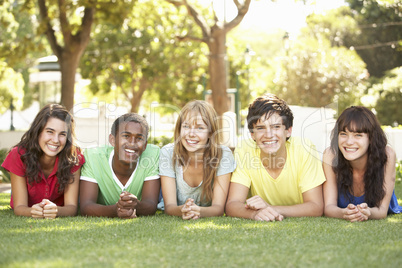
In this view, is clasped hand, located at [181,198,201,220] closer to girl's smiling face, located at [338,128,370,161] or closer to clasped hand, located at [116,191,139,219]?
clasped hand, located at [116,191,139,219]

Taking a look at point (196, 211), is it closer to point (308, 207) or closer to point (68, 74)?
point (308, 207)

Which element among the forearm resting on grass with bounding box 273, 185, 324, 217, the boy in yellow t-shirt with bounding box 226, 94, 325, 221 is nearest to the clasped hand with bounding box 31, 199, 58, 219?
the boy in yellow t-shirt with bounding box 226, 94, 325, 221

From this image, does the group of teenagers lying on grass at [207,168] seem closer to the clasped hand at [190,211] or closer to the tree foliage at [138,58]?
the clasped hand at [190,211]

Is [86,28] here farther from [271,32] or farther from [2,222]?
[271,32]

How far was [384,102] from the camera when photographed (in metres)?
28.2

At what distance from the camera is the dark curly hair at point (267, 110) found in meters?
5.02

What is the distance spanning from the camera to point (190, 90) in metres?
34.9

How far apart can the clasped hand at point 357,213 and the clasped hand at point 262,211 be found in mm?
645

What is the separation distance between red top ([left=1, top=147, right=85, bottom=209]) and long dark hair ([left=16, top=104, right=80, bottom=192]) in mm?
48

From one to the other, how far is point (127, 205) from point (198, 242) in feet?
3.75

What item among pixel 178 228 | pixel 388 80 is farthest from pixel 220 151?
pixel 388 80

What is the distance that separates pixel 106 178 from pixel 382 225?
2.87 metres

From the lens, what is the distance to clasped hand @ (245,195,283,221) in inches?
181

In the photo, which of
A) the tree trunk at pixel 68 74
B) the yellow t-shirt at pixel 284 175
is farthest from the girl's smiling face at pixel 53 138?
the tree trunk at pixel 68 74
